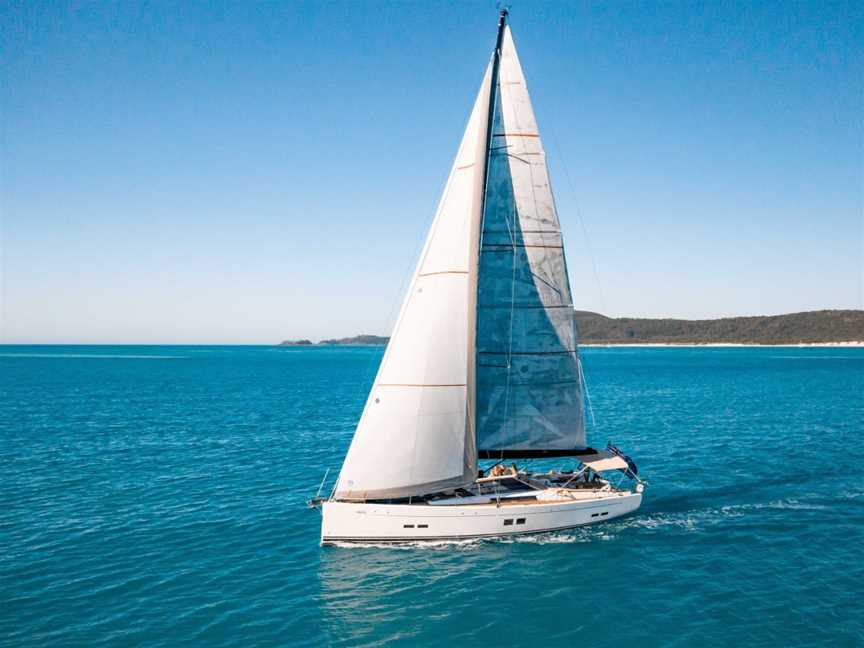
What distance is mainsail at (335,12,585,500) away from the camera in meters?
20.7

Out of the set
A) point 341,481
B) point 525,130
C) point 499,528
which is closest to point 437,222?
point 525,130

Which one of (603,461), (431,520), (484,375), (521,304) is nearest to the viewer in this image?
(431,520)

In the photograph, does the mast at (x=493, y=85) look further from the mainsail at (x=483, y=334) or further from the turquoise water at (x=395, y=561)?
the turquoise water at (x=395, y=561)

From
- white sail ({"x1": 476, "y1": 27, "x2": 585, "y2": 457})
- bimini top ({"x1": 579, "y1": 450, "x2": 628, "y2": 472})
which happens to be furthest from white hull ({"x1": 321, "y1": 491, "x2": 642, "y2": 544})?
white sail ({"x1": 476, "y1": 27, "x2": 585, "y2": 457})

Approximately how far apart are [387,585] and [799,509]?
1935 centimetres

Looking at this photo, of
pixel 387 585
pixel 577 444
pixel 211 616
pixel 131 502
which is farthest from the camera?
pixel 131 502

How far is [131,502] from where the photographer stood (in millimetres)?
26656

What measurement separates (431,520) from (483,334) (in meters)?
7.37

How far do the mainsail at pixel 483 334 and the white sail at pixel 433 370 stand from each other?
38 mm

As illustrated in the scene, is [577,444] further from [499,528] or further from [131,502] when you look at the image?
[131,502]

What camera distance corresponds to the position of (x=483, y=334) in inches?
892

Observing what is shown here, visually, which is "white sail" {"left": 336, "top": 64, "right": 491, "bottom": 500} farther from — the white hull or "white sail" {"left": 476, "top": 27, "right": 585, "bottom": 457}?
"white sail" {"left": 476, "top": 27, "right": 585, "bottom": 457}

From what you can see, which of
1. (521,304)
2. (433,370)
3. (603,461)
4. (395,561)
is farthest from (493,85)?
(395,561)

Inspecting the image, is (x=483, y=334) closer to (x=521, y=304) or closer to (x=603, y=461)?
(x=521, y=304)
